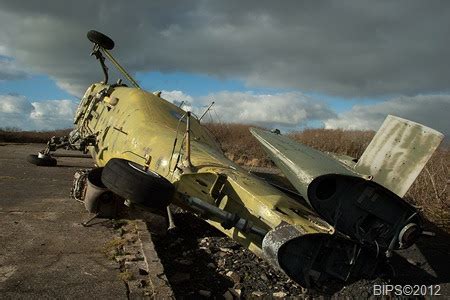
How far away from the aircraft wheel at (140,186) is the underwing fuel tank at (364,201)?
1413mm

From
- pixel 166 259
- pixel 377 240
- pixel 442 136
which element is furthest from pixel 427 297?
pixel 166 259

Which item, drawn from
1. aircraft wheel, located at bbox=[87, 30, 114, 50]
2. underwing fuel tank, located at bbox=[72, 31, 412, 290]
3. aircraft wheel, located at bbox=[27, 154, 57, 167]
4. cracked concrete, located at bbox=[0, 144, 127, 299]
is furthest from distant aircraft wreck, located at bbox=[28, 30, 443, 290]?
aircraft wheel, located at bbox=[27, 154, 57, 167]

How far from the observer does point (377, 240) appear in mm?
4773

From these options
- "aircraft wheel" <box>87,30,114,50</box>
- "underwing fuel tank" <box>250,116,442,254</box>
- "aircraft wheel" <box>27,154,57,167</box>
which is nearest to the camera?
"underwing fuel tank" <box>250,116,442,254</box>

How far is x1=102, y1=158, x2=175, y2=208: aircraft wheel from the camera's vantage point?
479 centimetres

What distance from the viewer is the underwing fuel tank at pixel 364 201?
4.68m

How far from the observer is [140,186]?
15.7 feet

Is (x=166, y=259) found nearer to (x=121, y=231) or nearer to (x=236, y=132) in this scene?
(x=121, y=231)

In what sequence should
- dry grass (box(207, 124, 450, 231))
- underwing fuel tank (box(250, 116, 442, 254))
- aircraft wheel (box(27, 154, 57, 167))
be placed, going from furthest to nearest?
1. aircraft wheel (box(27, 154, 57, 167))
2. dry grass (box(207, 124, 450, 231))
3. underwing fuel tank (box(250, 116, 442, 254))

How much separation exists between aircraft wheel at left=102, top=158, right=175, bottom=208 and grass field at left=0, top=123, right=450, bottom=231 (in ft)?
22.9

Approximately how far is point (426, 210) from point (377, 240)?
20.7ft

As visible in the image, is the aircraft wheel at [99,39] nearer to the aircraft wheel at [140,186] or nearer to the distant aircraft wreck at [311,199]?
the distant aircraft wreck at [311,199]

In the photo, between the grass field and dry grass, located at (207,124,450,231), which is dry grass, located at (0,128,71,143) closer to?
the grass field

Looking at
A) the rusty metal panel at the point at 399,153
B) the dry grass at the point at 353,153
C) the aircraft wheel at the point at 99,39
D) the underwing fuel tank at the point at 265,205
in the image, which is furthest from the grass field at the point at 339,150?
the aircraft wheel at the point at 99,39
